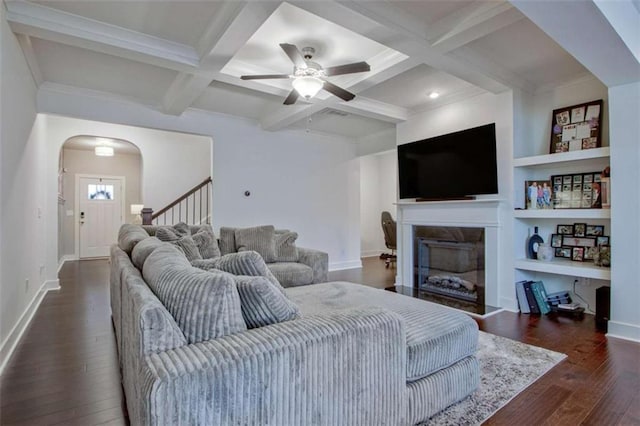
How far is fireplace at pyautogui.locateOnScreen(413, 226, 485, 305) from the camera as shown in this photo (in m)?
4.13

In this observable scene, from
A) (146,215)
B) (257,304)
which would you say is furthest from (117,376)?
(146,215)

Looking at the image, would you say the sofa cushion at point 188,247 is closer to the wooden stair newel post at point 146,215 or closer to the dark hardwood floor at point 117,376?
the dark hardwood floor at point 117,376

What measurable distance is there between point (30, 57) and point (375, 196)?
7.33 m

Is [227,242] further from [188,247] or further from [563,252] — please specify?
[563,252]

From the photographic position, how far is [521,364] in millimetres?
2410

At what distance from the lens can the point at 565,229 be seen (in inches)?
149

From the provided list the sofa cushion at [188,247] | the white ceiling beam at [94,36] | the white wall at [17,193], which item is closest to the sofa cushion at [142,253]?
the sofa cushion at [188,247]

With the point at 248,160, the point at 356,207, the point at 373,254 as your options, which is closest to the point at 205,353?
the point at 248,160

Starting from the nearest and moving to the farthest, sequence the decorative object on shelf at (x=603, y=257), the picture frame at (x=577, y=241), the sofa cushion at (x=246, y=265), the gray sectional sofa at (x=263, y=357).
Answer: the gray sectional sofa at (x=263, y=357) → the sofa cushion at (x=246, y=265) → the decorative object on shelf at (x=603, y=257) → the picture frame at (x=577, y=241)

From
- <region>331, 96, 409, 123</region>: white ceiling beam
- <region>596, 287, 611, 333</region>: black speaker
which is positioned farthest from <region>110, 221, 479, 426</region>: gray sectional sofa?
<region>331, 96, 409, 123</region>: white ceiling beam

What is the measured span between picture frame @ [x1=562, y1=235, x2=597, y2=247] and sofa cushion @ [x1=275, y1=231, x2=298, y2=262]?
3197 mm

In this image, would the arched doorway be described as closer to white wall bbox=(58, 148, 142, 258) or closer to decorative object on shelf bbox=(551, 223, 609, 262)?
white wall bbox=(58, 148, 142, 258)

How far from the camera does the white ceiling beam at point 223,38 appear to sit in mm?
2277

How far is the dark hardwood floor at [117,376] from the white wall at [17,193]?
28 cm
